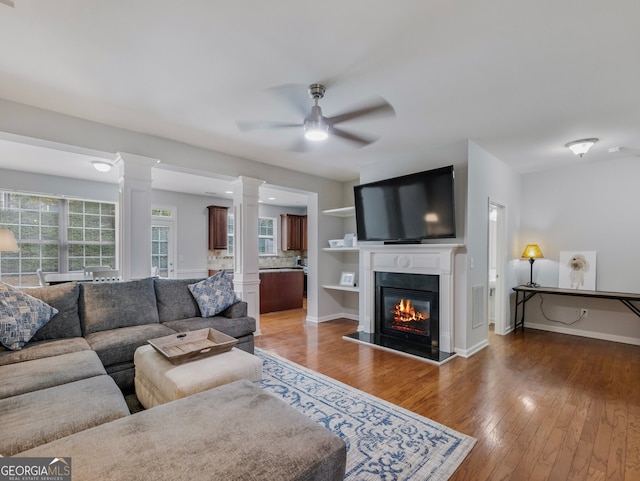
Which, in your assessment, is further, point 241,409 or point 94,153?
point 94,153

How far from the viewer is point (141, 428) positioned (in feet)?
4.35

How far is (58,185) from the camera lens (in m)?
5.71

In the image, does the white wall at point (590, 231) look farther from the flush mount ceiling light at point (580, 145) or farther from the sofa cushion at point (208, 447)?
the sofa cushion at point (208, 447)

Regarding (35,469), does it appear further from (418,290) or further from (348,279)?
(348,279)

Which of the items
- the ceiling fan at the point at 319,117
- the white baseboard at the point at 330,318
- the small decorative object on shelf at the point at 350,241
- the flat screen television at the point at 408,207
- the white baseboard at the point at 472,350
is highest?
the ceiling fan at the point at 319,117

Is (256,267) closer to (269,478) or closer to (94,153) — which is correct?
(94,153)

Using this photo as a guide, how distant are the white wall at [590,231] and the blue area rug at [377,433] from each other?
148 inches

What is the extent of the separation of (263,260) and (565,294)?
637 centimetres

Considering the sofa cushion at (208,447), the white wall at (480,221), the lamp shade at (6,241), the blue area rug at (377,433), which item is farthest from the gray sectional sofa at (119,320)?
the white wall at (480,221)

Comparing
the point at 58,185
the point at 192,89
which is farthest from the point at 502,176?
the point at 58,185

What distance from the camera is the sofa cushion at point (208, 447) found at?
1088mm

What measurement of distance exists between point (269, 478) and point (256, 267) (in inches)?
141

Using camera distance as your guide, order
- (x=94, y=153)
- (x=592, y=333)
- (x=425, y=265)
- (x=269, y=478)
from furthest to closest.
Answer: (x=592, y=333)
(x=425, y=265)
(x=94, y=153)
(x=269, y=478)

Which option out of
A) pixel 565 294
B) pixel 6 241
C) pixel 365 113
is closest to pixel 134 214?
pixel 6 241
